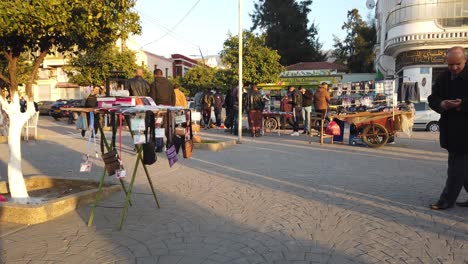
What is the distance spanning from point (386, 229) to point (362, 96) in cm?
1051

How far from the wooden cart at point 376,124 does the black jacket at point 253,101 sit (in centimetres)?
355

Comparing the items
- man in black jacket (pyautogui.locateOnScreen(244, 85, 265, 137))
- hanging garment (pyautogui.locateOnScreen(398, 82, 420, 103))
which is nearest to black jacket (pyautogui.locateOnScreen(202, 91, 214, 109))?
man in black jacket (pyautogui.locateOnScreen(244, 85, 265, 137))

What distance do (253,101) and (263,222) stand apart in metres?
10.1

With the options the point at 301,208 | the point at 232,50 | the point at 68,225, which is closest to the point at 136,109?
the point at 68,225

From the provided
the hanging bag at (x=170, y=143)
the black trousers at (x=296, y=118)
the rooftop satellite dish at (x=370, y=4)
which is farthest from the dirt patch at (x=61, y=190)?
the rooftop satellite dish at (x=370, y=4)

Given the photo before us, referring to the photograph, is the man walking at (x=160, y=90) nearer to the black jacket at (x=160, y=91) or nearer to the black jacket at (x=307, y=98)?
the black jacket at (x=160, y=91)

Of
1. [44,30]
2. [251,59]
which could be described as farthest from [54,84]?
[44,30]

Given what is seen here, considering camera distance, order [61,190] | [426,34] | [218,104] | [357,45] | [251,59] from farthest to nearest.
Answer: [357,45] < [251,59] < [426,34] < [218,104] < [61,190]

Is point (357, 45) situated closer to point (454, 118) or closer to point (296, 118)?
point (296, 118)

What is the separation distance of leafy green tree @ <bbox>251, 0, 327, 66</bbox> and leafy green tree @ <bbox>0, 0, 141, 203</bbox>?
49412mm

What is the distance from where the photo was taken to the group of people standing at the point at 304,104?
13.5 m

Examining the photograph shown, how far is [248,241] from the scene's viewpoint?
404cm

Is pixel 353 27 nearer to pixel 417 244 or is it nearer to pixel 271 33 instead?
pixel 271 33

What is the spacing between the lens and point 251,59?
88.6 feet
